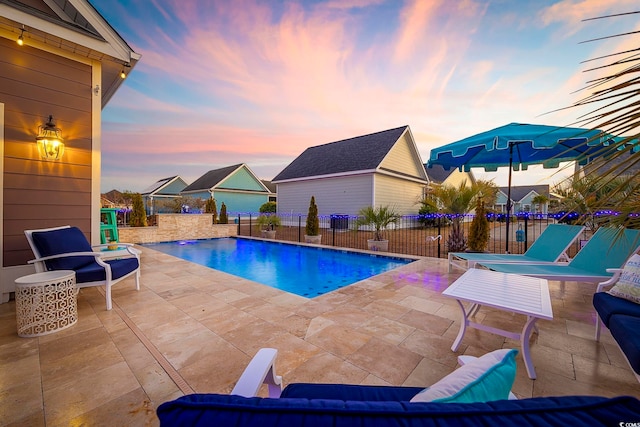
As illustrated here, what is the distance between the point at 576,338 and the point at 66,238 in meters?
6.65

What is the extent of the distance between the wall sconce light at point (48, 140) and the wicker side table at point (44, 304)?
Result: 2399mm

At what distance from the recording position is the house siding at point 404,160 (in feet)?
48.3

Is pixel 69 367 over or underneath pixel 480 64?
underneath

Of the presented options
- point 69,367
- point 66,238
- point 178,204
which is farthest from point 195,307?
point 178,204

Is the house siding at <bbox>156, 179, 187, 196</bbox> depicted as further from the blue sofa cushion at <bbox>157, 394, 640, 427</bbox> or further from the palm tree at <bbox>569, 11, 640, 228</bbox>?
the palm tree at <bbox>569, 11, 640, 228</bbox>

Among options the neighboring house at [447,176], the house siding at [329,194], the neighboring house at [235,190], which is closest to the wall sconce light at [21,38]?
the house siding at [329,194]

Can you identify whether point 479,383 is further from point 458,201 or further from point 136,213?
point 136,213

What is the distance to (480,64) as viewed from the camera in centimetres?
574

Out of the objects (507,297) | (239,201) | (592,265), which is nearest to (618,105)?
(507,297)

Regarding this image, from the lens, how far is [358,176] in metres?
14.3

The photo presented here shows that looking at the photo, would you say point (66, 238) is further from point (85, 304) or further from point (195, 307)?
point (195, 307)

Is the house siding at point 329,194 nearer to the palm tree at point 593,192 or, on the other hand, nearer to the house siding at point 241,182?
the house siding at point 241,182

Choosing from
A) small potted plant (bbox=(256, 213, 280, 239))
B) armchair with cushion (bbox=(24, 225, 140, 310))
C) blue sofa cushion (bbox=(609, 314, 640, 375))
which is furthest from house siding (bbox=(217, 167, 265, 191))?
blue sofa cushion (bbox=(609, 314, 640, 375))

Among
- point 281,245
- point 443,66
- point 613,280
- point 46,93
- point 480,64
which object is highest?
point 443,66
